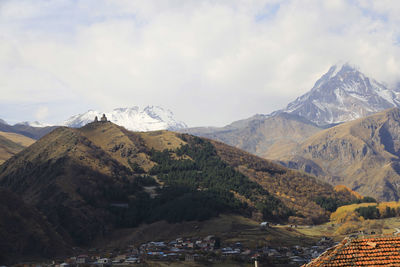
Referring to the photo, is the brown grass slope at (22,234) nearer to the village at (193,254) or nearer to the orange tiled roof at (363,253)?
the village at (193,254)

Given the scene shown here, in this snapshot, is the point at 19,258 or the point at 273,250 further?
the point at 273,250

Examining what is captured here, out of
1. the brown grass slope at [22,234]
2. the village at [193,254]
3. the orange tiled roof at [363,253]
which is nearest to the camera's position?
the orange tiled roof at [363,253]

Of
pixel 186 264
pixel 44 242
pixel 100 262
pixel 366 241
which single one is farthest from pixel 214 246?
pixel 366 241

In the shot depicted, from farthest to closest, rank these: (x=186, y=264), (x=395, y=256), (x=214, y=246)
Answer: (x=214, y=246) < (x=186, y=264) < (x=395, y=256)

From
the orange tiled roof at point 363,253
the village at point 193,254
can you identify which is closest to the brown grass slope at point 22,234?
the village at point 193,254

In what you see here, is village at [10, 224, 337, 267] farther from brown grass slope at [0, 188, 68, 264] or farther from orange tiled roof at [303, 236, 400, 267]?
orange tiled roof at [303, 236, 400, 267]

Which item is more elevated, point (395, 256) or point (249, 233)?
point (395, 256)

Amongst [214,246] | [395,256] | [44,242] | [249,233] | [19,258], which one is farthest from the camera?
[249,233]

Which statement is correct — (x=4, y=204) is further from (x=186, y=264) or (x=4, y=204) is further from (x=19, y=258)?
(x=186, y=264)
